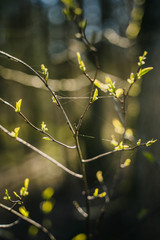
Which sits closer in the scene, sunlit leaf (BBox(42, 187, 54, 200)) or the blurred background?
sunlit leaf (BBox(42, 187, 54, 200))

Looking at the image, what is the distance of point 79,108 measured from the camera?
550 cm

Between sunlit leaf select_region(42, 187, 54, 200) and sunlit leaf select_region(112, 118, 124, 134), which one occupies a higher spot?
sunlit leaf select_region(112, 118, 124, 134)

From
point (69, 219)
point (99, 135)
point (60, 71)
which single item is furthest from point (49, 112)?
point (69, 219)

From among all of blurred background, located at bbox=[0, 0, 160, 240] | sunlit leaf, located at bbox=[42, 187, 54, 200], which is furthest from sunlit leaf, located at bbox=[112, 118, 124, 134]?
blurred background, located at bbox=[0, 0, 160, 240]

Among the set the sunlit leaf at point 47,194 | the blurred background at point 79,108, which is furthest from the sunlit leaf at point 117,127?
the blurred background at point 79,108

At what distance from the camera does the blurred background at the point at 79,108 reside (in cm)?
226

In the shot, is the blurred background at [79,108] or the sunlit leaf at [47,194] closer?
the sunlit leaf at [47,194]

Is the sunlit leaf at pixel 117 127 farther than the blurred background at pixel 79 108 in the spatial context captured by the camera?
No

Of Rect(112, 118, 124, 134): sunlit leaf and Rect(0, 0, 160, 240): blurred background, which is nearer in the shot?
Rect(112, 118, 124, 134): sunlit leaf

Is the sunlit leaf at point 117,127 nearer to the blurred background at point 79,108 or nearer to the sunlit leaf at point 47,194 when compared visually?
the sunlit leaf at point 47,194

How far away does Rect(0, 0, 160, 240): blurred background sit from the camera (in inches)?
88.9

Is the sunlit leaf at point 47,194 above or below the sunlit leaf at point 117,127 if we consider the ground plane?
below

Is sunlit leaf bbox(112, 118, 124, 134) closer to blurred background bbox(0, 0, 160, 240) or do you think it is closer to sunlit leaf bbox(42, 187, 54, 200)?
sunlit leaf bbox(42, 187, 54, 200)

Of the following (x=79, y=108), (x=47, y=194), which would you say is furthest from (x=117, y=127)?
(x=79, y=108)
